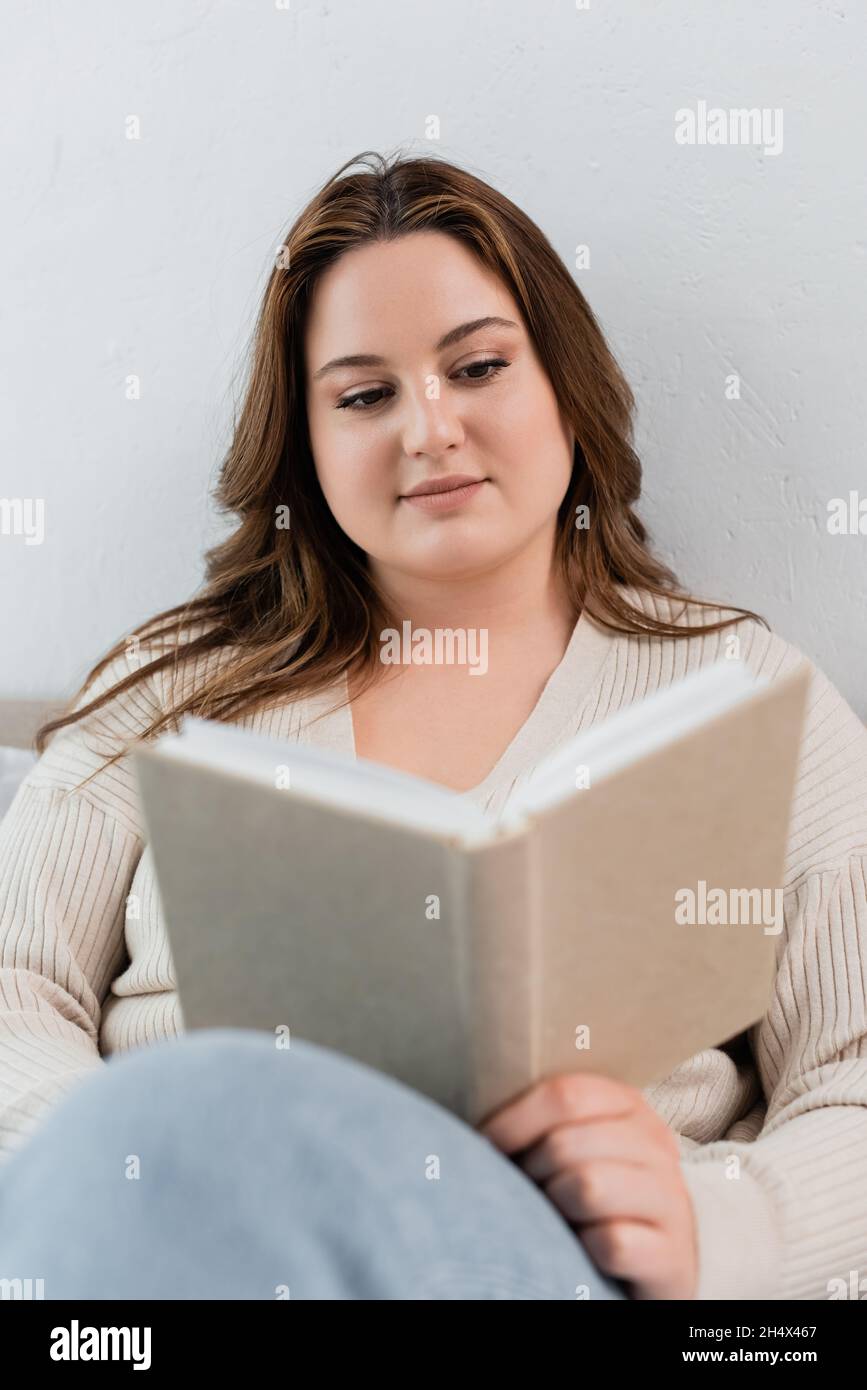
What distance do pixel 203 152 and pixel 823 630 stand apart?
0.95 meters

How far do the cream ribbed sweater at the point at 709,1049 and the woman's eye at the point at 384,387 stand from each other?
27 centimetres

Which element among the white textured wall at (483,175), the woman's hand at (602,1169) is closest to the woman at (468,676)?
the woman's hand at (602,1169)

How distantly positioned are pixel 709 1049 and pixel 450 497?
0.57 meters

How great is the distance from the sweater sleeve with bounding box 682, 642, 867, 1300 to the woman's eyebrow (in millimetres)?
425

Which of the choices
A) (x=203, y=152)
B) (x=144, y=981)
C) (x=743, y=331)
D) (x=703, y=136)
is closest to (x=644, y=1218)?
(x=144, y=981)

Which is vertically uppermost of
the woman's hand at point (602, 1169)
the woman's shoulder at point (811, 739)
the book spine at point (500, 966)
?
the woman's shoulder at point (811, 739)

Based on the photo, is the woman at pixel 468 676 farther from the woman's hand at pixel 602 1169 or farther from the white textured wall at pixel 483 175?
the white textured wall at pixel 483 175

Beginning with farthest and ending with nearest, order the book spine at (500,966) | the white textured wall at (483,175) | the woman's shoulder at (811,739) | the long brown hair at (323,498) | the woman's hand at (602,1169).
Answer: the white textured wall at (483,175), the long brown hair at (323,498), the woman's shoulder at (811,739), the woman's hand at (602,1169), the book spine at (500,966)

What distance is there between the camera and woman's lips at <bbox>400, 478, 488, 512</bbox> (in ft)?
4.27

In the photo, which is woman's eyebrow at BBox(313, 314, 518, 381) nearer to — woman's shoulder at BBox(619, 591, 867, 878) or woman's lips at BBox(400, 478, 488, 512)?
woman's lips at BBox(400, 478, 488, 512)

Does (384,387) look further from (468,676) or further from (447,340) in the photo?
(468,676)

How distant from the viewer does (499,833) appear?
72 cm

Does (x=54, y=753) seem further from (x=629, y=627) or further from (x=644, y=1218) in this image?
(x=644, y=1218)

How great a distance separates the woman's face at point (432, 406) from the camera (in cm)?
129
